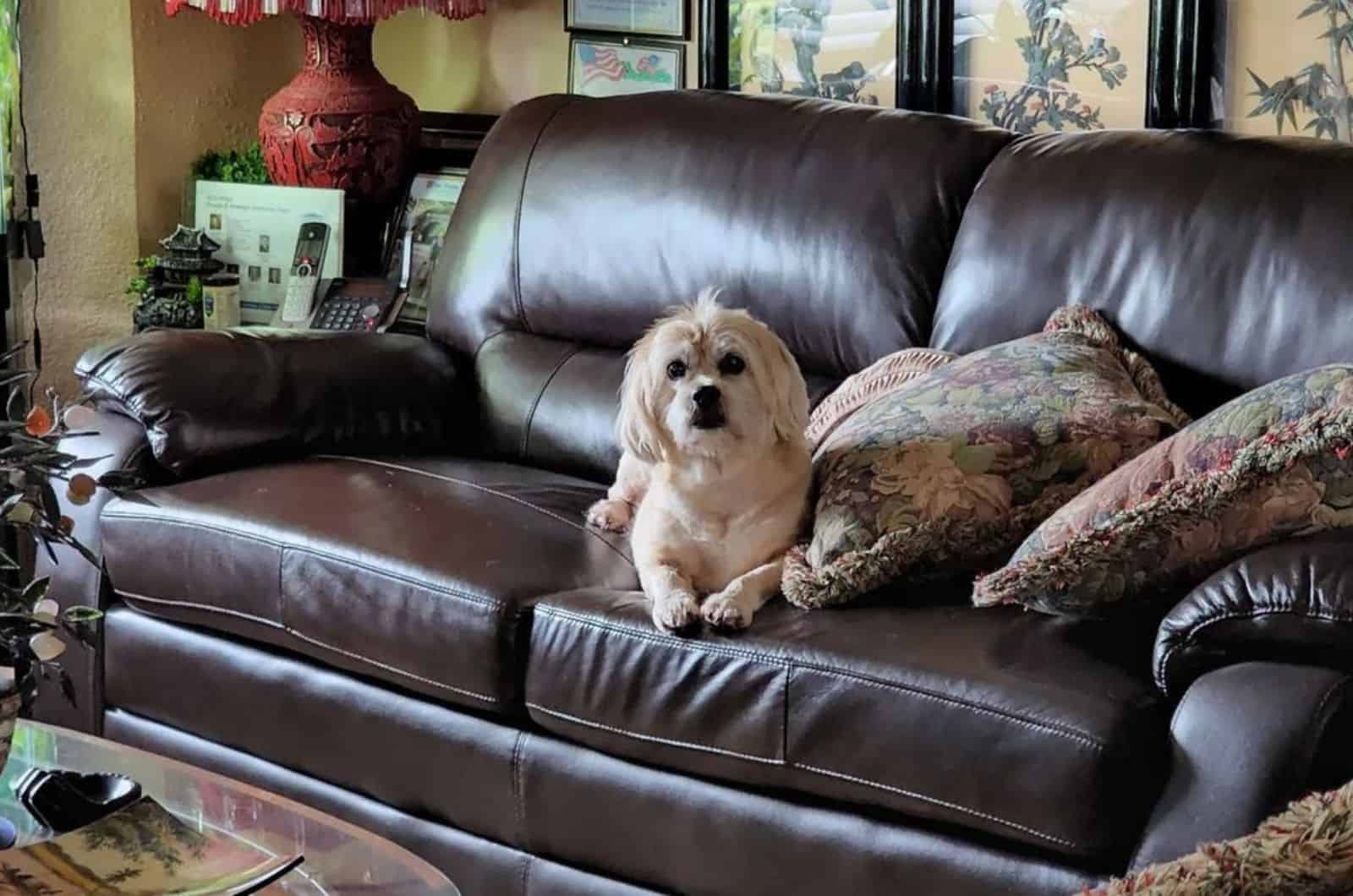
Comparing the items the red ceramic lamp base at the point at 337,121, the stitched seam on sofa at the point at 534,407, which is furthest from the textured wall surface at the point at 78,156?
the stitched seam on sofa at the point at 534,407

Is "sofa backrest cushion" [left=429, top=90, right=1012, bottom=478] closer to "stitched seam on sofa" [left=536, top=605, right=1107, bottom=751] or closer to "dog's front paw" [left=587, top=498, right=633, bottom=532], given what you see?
"dog's front paw" [left=587, top=498, right=633, bottom=532]

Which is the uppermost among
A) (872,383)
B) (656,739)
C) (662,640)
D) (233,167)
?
(233,167)

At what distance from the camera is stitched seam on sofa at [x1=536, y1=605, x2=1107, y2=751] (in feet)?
5.79

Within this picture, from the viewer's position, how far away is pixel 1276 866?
1.04 m

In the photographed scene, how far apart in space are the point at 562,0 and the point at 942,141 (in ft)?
4.12

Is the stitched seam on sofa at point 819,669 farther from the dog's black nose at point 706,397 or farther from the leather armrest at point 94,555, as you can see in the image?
the leather armrest at point 94,555

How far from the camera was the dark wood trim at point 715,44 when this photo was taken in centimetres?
340

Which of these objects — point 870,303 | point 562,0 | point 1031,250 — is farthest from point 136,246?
point 1031,250

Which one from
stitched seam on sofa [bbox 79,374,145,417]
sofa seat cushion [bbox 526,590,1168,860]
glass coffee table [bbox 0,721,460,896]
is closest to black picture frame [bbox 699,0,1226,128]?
sofa seat cushion [bbox 526,590,1168,860]

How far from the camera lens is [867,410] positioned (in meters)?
2.35

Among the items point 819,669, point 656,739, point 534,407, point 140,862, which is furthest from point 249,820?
point 534,407

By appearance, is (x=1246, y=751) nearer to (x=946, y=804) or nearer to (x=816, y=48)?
(x=946, y=804)

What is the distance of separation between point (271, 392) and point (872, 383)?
956 millimetres

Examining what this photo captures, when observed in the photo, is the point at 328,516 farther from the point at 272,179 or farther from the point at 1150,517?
the point at 272,179
